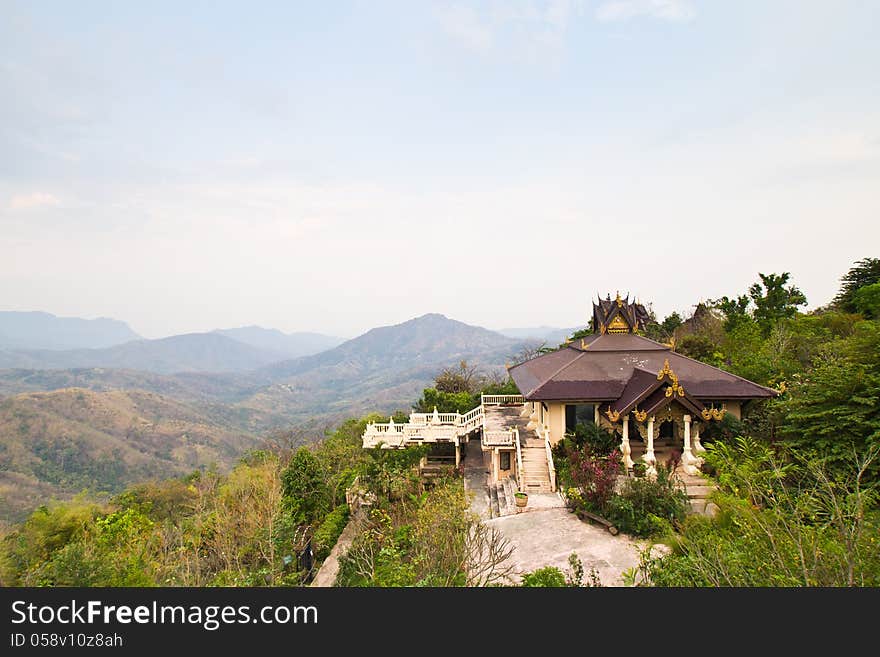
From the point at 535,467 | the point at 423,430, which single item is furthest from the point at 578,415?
the point at 423,430

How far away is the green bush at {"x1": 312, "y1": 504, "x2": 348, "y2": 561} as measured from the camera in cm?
1480

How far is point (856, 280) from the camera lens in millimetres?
30906

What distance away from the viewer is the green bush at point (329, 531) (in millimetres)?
14797

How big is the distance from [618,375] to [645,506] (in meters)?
6.89

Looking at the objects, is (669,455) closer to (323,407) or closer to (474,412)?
(474,412)

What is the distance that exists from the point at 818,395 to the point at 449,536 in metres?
10.9

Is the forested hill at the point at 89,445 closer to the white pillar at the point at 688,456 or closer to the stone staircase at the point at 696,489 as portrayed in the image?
the stone staircase at the point at 696,489

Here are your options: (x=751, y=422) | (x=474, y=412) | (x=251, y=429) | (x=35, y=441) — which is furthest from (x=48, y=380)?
(x=751, y=422)

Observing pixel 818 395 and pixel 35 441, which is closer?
pixel 818 395

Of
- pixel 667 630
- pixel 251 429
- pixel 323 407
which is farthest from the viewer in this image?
pixel 323 407

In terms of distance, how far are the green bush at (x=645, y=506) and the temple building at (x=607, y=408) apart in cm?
272

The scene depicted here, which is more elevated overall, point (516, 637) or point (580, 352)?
point (580, 352)

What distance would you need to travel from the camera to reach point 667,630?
4270mm

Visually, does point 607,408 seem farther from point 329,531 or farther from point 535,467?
point 329,531
